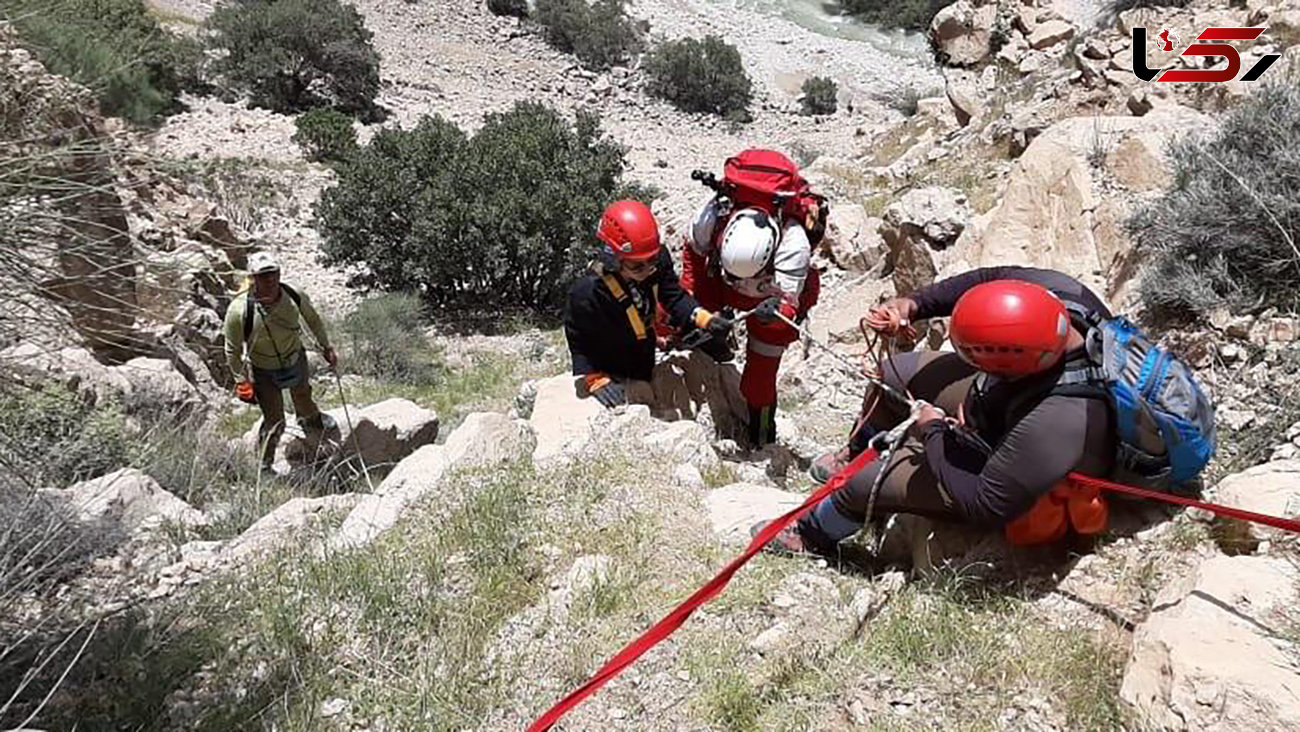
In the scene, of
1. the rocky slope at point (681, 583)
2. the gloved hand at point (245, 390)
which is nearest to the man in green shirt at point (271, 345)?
the gloved hand at point (245, 390)

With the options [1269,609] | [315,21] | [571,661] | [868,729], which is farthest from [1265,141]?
[315,21]

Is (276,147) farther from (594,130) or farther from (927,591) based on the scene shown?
(927,591)

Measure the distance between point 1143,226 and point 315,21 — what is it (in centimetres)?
2162

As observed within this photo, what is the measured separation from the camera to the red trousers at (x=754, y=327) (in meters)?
5.05

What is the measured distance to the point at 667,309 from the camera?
4.91m

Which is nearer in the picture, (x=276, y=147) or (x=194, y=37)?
(x=276, y=147)

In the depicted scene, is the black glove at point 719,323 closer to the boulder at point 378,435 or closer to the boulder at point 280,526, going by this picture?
the boulder at point 280,526

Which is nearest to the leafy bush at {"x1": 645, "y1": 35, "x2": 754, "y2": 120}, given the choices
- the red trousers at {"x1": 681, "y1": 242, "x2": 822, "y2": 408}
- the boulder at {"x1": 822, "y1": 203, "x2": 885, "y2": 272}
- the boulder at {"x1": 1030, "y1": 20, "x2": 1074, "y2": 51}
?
the boulder at {"x1": 1030, "y1": 20, "x2": 1074, "y2": 51}

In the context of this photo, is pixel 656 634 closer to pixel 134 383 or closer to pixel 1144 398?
pixel 1144 398

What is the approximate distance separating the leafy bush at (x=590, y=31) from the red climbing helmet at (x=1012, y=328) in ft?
84.5

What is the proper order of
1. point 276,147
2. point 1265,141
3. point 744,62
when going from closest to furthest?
point 1265,141
point 276,147
point 744,62

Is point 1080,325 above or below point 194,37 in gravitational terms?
above

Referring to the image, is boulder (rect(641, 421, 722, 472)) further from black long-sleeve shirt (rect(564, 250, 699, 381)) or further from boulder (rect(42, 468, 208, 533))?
boulder (rect(42, 468, 208, 533))

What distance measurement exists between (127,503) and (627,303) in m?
2.63
